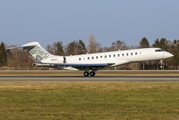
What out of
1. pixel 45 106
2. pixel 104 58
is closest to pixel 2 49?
pixel 104 58

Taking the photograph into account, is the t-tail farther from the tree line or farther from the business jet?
the tree line

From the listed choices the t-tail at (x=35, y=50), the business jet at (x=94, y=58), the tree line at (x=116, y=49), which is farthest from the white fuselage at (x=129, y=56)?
the tree line at (x=116, y=49)

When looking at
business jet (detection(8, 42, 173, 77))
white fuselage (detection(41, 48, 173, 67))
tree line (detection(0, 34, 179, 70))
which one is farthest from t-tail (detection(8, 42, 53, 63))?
tree line (detection(0, 34, 179, 70))

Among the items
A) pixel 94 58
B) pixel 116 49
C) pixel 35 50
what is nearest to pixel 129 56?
pixel 94 58

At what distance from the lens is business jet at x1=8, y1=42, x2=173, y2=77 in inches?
1356

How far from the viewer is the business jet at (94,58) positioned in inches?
1356

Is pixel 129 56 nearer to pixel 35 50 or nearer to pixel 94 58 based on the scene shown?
pixel 94 58

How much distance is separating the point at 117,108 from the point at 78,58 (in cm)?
2783

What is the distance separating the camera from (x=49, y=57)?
1558 inches

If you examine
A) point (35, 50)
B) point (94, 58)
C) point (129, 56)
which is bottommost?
point (94, 58)

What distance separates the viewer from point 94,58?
36594 mm

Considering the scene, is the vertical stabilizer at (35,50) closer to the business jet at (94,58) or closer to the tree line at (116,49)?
the business jet at (94,58)

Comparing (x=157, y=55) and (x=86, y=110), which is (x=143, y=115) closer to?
(x=86, y=110)

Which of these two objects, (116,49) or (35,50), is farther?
(116,49)
